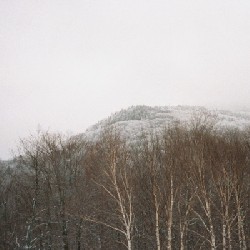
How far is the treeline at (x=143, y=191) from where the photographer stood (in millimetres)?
15734

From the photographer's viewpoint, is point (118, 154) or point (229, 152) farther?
point (229, 152)

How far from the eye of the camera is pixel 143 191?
25.8m

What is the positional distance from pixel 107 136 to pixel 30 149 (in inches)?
455

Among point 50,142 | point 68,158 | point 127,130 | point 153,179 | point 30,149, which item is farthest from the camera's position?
point 127,130

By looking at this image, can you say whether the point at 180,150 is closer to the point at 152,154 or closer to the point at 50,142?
the point at 152,154

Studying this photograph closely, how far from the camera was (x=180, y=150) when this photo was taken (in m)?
17.6

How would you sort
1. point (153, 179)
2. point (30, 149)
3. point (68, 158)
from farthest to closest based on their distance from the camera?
point (68, 158)
point (30, 149)
point (153, 179)

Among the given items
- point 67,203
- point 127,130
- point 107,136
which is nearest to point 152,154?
point 107,136

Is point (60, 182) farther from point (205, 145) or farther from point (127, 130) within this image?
point (127, 130)

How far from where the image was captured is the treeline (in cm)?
1573

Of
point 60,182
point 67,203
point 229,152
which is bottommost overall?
point 67,203

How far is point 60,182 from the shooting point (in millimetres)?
26734

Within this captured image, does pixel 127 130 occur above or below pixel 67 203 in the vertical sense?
above

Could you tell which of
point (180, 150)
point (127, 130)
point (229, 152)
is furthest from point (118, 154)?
point (127, 130)
